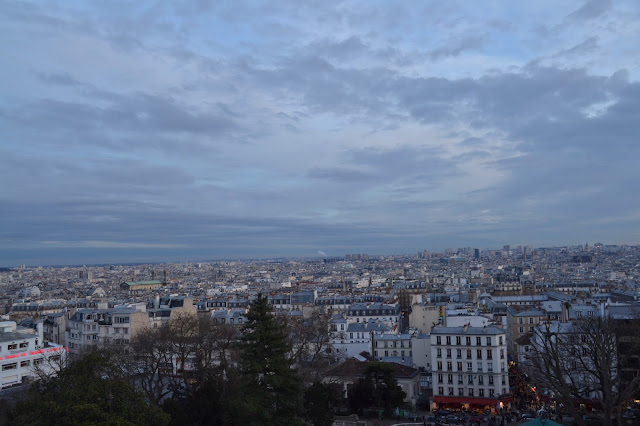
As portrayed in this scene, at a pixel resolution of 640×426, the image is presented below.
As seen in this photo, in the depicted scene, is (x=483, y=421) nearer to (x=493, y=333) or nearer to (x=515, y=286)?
(x=493, y=333)

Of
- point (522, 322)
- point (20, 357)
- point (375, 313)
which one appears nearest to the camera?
point (20, 357)

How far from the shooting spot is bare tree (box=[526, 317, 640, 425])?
27688 millimetres

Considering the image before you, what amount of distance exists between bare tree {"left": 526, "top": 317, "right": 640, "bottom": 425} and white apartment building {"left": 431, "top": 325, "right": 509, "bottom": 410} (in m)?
3.88

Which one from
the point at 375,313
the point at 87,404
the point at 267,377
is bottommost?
the point at 375,313

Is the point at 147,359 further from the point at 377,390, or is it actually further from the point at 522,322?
the point at 522,322

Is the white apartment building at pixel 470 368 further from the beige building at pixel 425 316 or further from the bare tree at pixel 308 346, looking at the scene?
the beige building at pixel 425 316

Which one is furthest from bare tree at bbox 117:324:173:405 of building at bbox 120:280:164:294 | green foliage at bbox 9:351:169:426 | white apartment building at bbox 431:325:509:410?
building at bbox 120:280:164:294

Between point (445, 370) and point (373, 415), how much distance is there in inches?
352

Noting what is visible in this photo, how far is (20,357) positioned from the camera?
41.6 m

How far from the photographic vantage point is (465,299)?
3489 inches

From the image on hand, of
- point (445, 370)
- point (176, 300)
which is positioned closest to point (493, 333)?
point (445, 370)

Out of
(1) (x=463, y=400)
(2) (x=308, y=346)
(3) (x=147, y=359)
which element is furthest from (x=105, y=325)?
(1) (x=463, y=400)

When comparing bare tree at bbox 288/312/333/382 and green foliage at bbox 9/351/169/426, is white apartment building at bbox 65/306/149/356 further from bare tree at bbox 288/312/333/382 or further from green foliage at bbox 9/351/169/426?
green foliage at bbox 9/351/169/426

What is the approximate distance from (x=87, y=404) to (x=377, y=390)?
85.0ft
